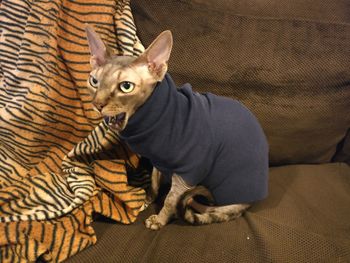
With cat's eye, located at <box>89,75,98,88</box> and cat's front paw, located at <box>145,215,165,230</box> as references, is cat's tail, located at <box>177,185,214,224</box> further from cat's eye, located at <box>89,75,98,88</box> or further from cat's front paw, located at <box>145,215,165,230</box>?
cat's eye, located at <box>89,75,98,88</box>

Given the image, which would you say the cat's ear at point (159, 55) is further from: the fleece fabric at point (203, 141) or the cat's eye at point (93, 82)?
the cat's eye at point (93, 82)

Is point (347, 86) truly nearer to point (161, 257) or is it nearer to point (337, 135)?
point (337, 135)

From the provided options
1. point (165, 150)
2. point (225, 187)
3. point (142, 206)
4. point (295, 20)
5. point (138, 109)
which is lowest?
point (142, 206)

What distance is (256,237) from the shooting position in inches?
35.5

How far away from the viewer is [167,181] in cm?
112

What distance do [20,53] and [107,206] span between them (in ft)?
1.91

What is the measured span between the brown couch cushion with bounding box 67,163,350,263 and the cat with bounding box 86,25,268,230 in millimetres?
50

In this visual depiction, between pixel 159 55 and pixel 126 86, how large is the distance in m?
0.11

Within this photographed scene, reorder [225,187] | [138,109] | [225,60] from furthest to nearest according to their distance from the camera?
[225,60] < [225,187] < [138,109]

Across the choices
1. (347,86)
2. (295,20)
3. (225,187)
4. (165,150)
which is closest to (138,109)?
(165,150)

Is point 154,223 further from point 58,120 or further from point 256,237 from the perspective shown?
point 58,120

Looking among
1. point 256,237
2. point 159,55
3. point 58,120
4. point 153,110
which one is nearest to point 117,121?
point 153,110

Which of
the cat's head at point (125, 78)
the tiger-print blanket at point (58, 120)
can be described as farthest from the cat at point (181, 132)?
the tiger-print blanket at point (58, 120)

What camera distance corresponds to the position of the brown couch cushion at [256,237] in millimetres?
839
